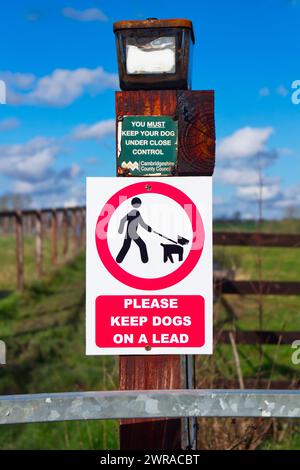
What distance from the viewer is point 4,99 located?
133 inches

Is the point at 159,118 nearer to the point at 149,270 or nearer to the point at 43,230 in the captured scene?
the point at 149,270

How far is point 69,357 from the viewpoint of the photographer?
23.4 ft

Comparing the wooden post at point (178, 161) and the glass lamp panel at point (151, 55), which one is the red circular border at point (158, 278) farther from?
the glass lamp panel at point (151, 55)

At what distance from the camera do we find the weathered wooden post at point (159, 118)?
100 inches

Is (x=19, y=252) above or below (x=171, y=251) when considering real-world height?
below

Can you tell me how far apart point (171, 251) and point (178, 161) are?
1.17ft

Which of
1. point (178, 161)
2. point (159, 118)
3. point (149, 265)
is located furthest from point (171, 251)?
point (159, 118)

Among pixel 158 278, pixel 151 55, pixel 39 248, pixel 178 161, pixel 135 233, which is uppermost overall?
pixel 151 55

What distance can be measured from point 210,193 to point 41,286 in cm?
1074

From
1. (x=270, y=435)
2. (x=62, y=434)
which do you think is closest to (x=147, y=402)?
(x=270, y=435)
